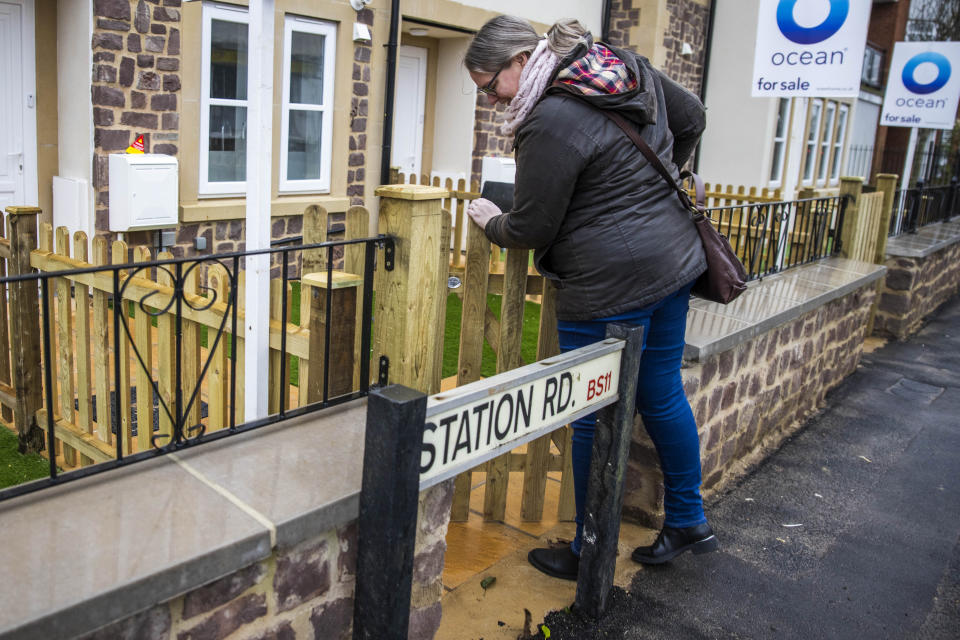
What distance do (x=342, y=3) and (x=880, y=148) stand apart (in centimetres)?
1765

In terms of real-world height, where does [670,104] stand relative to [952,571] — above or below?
above

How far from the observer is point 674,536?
324cm

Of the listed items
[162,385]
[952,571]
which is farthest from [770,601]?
[162,385]

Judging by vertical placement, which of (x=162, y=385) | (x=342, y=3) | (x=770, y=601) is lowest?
(x=770, y=601)

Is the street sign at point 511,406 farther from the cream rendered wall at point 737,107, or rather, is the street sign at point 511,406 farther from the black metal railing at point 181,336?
the cream rendered wall at point 737,107

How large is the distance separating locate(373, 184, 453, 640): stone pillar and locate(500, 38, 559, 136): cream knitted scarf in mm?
337

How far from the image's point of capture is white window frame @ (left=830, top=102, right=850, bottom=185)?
18.5 meters

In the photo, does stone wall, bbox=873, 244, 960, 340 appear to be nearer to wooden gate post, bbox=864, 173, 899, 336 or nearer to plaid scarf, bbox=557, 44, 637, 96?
wooden gate post, bbox=864, 173, 899, 336

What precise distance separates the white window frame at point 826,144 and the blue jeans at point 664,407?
53.3 ft

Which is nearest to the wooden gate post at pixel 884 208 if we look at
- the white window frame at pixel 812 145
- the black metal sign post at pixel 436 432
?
the black metal sign post at pixel 436 432

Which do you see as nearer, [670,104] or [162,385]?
[670,104]

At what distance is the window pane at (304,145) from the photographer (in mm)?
8438

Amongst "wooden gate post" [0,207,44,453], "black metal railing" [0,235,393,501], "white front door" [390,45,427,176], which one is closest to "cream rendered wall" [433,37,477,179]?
"white front door" [390,45,427,176]

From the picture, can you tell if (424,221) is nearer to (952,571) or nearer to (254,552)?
(254,552)
